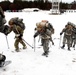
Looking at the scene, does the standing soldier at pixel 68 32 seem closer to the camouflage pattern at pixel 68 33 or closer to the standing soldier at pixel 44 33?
the camouflage pattern at pixel 68 33

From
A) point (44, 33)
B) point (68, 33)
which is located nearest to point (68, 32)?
point (68, 33)

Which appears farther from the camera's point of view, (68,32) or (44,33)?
(68,32)

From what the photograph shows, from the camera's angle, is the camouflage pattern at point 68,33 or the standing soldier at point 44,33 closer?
the standing soldier at point 44,33

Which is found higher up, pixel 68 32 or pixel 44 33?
pixel 44 33

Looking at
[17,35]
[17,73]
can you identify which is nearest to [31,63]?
[17,73]

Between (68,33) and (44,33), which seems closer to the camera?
(44,33)

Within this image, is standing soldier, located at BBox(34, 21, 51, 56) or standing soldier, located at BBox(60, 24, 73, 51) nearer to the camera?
standing soldier, located at BBox(34, 21, 51, 56)

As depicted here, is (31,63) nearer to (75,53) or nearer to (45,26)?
(45,26)

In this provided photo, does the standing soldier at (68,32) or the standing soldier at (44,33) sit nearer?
the standing soldier at (44,33)

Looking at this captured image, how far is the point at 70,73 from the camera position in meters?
9.50

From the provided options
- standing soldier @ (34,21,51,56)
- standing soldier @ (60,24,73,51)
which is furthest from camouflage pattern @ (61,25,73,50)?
standing soldier @ (34,21,51,56)

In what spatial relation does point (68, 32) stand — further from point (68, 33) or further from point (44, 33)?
point (44, 33)

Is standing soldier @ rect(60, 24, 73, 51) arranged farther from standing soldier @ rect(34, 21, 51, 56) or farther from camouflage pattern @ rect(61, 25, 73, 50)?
standing soldier @ rect(34, 21, 51, 56)

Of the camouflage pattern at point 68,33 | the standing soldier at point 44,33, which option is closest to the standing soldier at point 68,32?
the camouflage pattern at point 68,33
